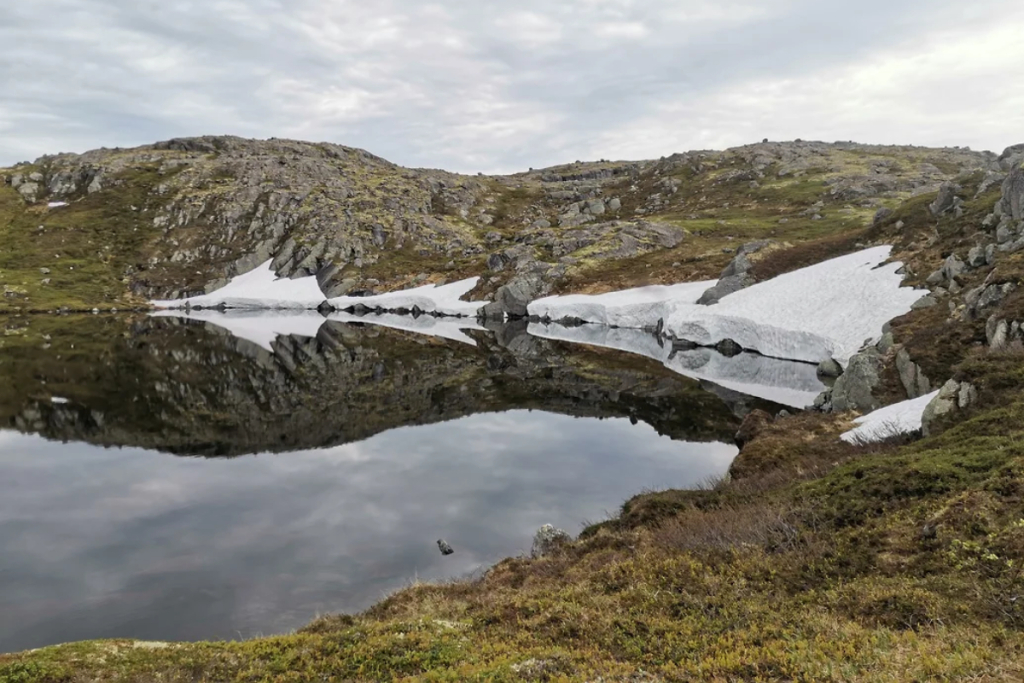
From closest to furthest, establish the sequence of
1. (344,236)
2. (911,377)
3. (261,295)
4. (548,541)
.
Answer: (548,541) → (911,377) → (261,295) → (344,236)

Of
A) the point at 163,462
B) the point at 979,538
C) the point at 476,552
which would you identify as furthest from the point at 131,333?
the point at 979,538

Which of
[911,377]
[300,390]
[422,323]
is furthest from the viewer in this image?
[422,323]

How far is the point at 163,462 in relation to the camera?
109 ft

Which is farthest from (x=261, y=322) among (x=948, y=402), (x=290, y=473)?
(x=948, y=402)

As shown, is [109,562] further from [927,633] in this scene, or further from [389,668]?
[927,633]

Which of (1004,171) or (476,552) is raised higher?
(1004,171)

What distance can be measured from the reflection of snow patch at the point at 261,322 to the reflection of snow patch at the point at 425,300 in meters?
10.0

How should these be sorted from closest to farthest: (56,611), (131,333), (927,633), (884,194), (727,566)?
1. (927,633)
2. (727,566)
3. (56,611)
4. (131,333)
5. (884,194)

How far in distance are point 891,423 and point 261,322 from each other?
111140 millimetres

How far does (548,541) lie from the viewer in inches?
861

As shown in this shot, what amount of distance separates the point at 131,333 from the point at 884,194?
19655 cm

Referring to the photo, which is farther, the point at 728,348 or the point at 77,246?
the point at 77,246

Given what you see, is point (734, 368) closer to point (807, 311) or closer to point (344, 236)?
point (807, 311)

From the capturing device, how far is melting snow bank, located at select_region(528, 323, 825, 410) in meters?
47.4
